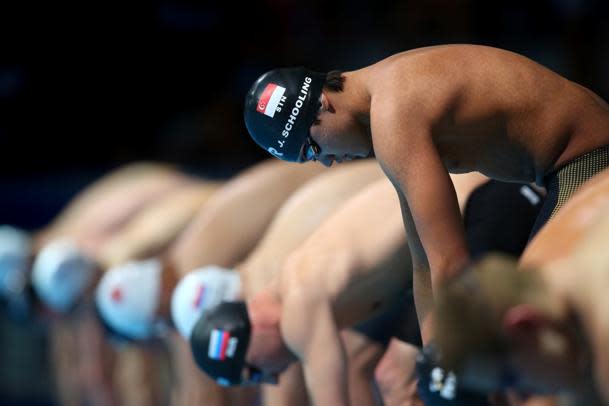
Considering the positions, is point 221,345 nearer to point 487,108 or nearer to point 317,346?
point 317,346

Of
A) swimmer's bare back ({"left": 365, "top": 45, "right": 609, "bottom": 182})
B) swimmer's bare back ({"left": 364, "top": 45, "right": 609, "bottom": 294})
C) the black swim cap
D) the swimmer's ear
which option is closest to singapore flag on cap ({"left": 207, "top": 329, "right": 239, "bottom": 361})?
the black swim cap

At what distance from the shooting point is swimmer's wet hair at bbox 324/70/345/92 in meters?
3.28

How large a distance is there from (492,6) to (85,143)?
355 cm

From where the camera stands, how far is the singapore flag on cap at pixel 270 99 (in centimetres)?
339

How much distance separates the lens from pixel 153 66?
8133 millimetres

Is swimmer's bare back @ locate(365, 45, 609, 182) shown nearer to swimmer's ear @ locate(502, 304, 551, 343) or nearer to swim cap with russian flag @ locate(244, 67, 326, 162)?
swim cap with russian flag @ locate(244, 67, 326, 162)

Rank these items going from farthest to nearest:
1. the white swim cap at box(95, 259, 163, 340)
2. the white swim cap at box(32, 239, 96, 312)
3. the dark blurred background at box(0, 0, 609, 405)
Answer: the dark blurred background at box(0, 0, 609, 405)
the white swim cap at box(32, 239, 96, 312)
the white swim cap at box(95, 259, 163, 340)

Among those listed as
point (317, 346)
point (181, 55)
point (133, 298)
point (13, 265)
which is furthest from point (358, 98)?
point (181, 55)

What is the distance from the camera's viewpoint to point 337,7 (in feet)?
23.0

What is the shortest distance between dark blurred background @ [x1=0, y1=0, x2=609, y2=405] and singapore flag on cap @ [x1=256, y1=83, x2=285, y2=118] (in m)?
2.98

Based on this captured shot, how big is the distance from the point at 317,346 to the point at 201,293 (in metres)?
1.02

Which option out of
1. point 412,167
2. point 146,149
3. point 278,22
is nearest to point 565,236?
point 412,167

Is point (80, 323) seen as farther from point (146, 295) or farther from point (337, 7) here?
point (337, 7)

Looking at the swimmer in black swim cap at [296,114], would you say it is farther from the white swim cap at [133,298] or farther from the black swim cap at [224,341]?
the white swim cap at [133,298]
